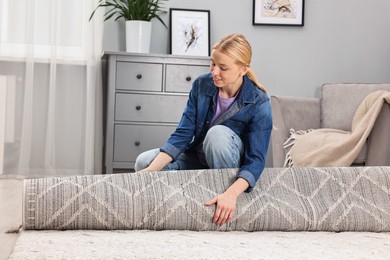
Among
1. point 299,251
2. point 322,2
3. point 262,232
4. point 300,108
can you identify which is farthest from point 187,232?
point 322,2

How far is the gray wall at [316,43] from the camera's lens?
3.93m

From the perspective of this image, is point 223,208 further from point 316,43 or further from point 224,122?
point 316,43

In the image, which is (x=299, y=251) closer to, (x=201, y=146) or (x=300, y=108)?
(x=201, y=146)

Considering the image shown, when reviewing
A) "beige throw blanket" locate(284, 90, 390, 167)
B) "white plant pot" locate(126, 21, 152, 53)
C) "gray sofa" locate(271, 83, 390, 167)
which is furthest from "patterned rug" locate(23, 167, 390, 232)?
"white plant pot" locate(126, 21, 152, 53)

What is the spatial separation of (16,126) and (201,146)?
76.5 inches

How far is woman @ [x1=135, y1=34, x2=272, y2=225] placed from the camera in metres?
1.76

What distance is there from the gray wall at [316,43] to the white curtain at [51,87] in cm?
75

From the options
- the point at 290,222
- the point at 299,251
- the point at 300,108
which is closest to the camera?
the point at 299,251

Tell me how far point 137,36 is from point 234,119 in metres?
1.77

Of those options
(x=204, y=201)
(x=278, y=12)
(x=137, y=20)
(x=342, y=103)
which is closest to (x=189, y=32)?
(x=137, y=20)

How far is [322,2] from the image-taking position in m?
4.01

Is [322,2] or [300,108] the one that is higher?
[322,2]

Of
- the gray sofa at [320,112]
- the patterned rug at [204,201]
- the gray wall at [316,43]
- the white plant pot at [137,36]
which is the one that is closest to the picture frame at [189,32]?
the gray wall at [316,43]

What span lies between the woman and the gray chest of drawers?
4.71ft
